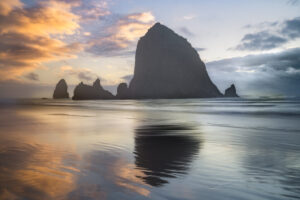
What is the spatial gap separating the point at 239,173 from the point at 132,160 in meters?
3.01

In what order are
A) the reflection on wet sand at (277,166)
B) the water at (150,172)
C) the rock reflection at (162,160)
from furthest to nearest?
the rock reflection at (162,160)
the reflection on wet sand at (277,166)
the water at (150,172)

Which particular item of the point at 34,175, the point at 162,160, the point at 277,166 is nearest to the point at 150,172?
the point at 162,160

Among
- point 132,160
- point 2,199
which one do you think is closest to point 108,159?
point 132,160

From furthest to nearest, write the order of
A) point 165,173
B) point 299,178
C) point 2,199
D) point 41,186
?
point 165,173
point 299,178
point 41,186
point 2,199

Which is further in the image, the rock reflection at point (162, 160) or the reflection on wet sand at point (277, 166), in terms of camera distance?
the rock reflection at point (162, 160)

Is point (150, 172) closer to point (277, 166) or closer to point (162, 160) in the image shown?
point (162, 160)

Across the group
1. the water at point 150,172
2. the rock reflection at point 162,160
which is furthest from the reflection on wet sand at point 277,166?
the rock reflection at point 162,160

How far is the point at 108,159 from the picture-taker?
800 cm

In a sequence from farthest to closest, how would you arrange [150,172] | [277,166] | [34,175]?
[277,166]
[150,172]
[34,175]

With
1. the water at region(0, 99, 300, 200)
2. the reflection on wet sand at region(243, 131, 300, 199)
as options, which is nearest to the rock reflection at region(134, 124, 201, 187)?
the water at region(0, 99, 300, 200)

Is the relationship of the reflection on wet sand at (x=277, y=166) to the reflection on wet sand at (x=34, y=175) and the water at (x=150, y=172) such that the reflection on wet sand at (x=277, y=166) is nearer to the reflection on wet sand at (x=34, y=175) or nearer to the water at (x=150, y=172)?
the water at (x=150, y=172)

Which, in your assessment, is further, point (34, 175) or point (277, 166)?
point (277, 166)

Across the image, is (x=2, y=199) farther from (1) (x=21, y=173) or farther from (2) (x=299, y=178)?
(2) (x=299, y=178)

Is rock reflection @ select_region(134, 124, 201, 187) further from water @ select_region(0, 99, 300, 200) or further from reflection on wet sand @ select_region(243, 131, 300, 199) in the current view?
reflection on wet sand @ select_region(243, 131, 300, 199)
